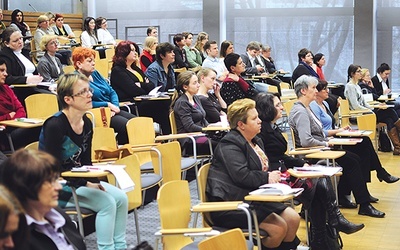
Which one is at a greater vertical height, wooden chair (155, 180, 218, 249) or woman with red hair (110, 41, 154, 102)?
woman with red hair (110, 41, 154, 102)

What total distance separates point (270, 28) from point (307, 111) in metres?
8.40

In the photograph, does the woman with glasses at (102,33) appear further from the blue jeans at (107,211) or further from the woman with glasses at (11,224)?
the woman with glasses at (11,224)

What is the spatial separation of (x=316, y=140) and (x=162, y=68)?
9.60 ft

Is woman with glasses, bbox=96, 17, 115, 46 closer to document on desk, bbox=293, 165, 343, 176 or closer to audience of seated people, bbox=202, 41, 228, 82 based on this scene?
audience of seated people, bbox=202, 41, 228, 82

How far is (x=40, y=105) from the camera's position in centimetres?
654

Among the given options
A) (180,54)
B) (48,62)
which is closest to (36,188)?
(48,62)

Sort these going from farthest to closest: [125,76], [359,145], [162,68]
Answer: [162,68]
[125,76]
[359,145]

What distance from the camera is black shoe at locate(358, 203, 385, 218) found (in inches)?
251

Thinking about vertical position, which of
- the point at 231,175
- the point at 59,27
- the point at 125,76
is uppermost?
the point at 59,27

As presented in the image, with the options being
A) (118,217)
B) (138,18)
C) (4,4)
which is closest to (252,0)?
(138,18)

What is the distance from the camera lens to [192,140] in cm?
660

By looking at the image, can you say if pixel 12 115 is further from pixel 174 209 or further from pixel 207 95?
pixel 174 209

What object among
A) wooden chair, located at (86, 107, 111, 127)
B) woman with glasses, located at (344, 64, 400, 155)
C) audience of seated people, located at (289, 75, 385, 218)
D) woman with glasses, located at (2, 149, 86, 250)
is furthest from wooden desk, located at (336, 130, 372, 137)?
woman with glasses, located at (2, 149, 86, 250)

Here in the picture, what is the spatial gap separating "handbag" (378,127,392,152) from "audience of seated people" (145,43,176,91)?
11.9 ft
